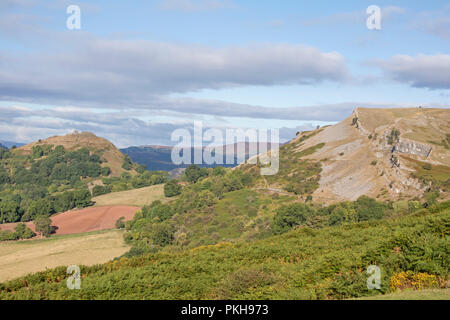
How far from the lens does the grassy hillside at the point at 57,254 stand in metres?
78.5

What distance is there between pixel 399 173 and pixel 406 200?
45.7 ft

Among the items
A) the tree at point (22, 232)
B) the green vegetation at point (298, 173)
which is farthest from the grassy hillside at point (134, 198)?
the green vegetation at point (298, 173)

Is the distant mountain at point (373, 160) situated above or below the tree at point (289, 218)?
above

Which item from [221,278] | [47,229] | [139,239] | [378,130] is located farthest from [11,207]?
[221,278]

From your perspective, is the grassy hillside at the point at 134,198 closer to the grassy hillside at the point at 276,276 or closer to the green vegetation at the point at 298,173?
the green vegetation at the point at 298,173

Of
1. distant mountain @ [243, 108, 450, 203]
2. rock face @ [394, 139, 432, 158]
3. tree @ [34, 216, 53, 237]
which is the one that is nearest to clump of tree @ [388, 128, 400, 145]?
distant mountain @ [243, 108, 450, 203]

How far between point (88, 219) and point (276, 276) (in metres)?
138

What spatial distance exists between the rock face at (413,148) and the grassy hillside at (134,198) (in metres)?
101

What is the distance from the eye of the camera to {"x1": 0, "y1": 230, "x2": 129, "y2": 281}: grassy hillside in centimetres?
7851

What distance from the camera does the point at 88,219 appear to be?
148 meters

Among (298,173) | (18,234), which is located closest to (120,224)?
(18,234)

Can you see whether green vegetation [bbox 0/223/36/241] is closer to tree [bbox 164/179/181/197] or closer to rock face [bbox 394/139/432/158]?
tree [bbox 164/179/181/197]

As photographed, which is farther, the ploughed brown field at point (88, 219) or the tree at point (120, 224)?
the ploughed brown field at point (88, 219)
